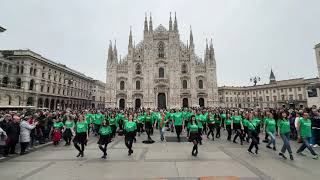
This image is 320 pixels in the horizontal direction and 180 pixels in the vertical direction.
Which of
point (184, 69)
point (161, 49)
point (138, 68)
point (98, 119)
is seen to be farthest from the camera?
point (161, 49)

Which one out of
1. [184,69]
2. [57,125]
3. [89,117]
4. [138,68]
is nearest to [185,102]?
[184,69]

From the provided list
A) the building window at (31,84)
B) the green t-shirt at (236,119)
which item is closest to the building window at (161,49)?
the building window at (31,84)

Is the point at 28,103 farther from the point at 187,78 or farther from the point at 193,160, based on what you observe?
the point at 193,160

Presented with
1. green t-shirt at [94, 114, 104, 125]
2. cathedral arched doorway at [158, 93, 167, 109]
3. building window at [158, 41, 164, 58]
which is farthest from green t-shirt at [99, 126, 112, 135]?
building window at [158, 41, 164, 58]

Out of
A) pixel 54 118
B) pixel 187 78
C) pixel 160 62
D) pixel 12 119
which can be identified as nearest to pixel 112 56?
pixel 160 62

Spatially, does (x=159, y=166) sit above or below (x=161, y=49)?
below

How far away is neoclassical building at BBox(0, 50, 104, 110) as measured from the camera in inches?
1395

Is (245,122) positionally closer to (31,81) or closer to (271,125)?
(271,125)

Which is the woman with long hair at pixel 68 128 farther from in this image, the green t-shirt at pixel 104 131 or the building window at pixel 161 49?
the building window at pixel 161 49

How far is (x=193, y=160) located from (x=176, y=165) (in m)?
0.99

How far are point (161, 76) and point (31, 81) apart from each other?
25.5 m

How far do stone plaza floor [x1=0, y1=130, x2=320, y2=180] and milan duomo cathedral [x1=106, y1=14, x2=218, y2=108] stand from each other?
37014 mm

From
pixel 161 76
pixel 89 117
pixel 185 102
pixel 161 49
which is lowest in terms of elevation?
pixel 89 117

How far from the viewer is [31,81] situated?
39625mm
